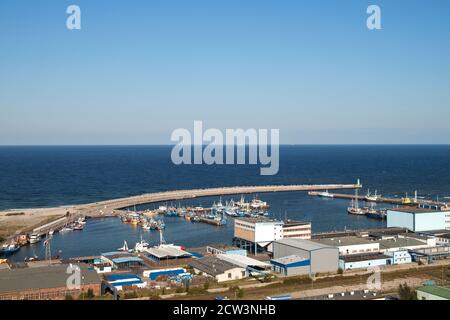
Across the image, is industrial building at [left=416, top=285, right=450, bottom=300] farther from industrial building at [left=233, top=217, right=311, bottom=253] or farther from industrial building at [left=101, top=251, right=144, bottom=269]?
industrial building at [left=233, top=217, right=311, bottom=253]

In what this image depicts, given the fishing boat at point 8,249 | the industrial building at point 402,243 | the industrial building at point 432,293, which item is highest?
the industrial building at point 432,293

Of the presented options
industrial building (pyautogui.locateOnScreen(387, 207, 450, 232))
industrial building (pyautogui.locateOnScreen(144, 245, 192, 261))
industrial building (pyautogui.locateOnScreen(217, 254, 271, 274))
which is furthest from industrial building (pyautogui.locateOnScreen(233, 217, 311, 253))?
industrial building (pyautogui.locateOnScreen(387, 207, 450, 232))

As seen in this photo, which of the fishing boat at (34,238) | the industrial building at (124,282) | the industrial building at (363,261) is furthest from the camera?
the fishing boat at (34,238)

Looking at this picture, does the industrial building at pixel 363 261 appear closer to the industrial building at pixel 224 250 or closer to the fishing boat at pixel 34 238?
the industrial building at pixel 224 250

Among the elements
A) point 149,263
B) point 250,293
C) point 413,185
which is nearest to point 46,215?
point 149,263

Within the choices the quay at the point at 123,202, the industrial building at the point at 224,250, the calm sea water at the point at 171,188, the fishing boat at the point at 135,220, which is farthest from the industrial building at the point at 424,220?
the quay at the point at 123,202

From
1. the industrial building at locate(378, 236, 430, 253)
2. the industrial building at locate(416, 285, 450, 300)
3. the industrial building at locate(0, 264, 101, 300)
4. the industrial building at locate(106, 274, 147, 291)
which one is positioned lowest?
the industrial building at locate(106, 274, 147, 291)
